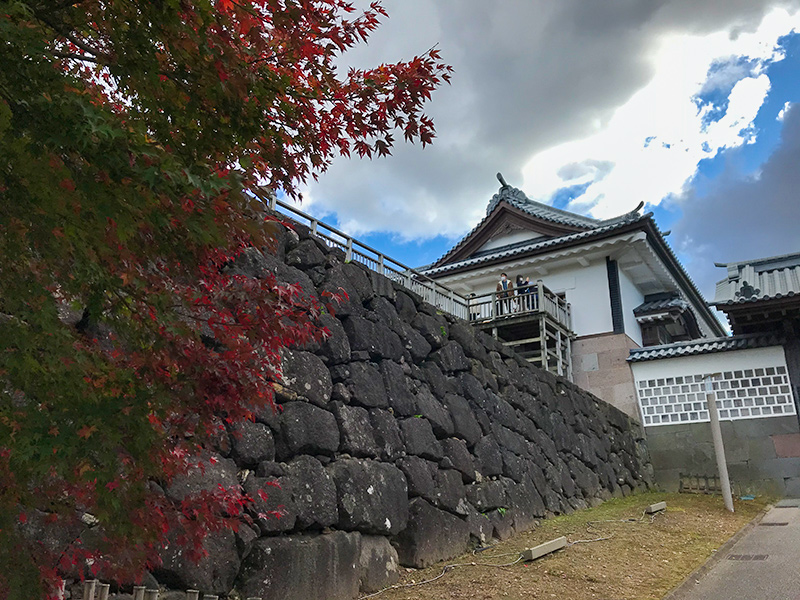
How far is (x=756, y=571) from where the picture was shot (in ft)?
20.5

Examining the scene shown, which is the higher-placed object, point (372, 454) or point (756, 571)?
point (372, 454)

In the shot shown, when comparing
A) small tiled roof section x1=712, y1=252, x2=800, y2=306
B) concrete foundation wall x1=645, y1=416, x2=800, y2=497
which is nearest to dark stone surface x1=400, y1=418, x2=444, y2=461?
small tiled roof section x1=712, y1=252, x2=800, y2=306

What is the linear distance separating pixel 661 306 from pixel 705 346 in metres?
2.45

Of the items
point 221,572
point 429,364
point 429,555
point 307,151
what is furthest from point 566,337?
point 307,151

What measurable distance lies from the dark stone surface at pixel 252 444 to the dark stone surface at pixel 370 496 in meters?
0.79

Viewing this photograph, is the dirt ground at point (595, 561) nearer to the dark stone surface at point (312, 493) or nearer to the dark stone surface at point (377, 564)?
the dark stone surface at point (377, 564)

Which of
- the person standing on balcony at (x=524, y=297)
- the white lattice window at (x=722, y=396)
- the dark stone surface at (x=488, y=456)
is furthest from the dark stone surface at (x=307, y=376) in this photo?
the white lattice window at (x=722, y=396)

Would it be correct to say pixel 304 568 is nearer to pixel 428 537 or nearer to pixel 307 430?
pixel 307 430

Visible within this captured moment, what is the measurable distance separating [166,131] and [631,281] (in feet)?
57.8

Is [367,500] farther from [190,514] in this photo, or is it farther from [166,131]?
[166,131]

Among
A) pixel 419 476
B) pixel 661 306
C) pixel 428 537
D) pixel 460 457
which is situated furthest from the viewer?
pixel 661 306

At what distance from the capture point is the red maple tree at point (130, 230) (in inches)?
68.7

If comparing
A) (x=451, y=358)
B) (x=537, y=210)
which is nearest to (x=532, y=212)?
(x=537, y=210)

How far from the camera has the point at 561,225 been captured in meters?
18.0
